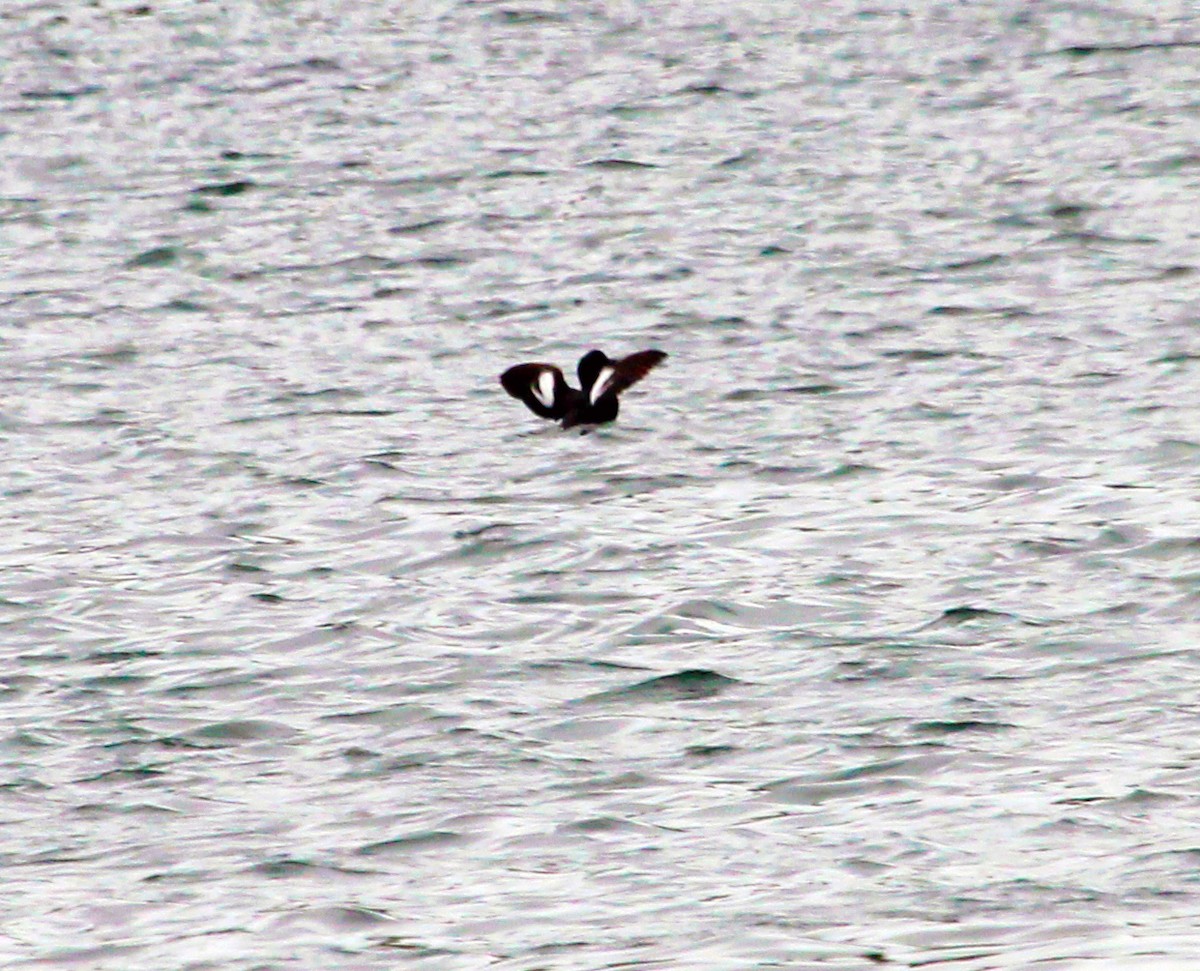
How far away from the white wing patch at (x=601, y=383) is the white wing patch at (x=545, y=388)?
0.23 meters

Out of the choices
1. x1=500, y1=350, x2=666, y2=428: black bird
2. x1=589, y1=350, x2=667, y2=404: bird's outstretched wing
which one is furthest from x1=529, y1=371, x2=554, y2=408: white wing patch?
x1=589, y1=350, x2=667, y2=404: bird's outstretched wing

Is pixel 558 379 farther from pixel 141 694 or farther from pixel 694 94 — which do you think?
pixel 694 94

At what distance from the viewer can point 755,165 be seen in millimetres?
20781

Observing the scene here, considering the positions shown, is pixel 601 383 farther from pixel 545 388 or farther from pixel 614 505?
pixel 614 505

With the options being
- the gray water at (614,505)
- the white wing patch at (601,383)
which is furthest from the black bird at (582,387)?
the gray water at (614,505)

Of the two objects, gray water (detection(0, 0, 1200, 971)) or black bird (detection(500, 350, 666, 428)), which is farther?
black bird (detection(500, 350, 666, 428))

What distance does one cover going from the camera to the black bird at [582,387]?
1445 cm

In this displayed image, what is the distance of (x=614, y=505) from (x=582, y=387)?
1722mm

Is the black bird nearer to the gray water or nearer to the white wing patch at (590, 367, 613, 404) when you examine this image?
the white wing patch at (590, 367, 613, 404)

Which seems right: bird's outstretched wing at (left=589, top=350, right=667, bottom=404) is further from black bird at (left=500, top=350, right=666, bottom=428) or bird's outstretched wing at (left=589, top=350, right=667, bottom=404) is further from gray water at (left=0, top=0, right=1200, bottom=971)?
gray water at (left=0, top=0, right=1200, bottom=971)

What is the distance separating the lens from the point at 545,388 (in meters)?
14.5

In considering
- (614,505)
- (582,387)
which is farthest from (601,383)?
(614,505)

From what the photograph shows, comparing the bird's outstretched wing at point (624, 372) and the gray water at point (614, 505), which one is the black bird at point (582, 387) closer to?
the bird's outstretched wing at point (624, 372)

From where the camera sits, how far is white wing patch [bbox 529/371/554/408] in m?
14.5
